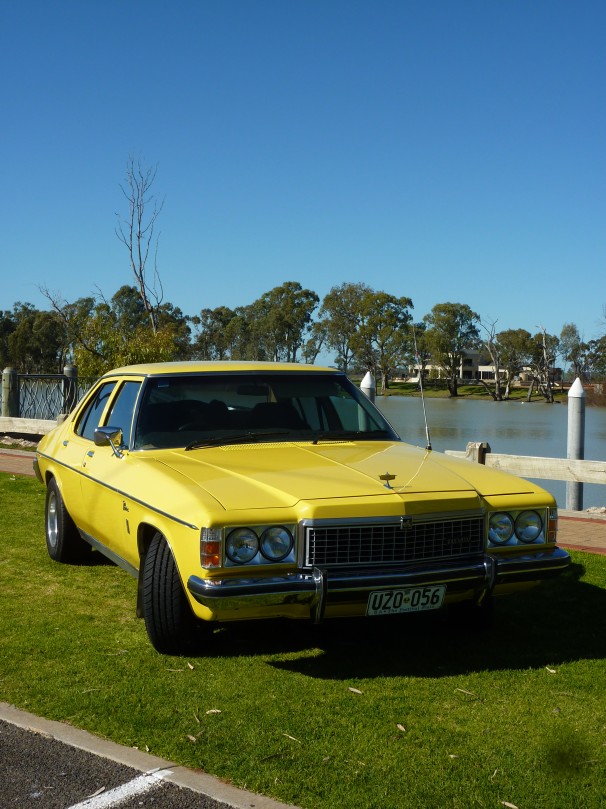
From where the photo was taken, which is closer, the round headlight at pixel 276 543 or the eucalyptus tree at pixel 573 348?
the round headlight at pixel 276 543

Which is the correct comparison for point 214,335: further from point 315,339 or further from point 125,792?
point 125,792

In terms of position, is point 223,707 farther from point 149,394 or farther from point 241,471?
point 149,394

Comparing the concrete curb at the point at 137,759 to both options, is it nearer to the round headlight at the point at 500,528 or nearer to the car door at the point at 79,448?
the round headlight at the point at 500,528

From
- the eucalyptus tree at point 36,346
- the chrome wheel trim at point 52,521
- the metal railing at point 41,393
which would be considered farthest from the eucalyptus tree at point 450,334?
the chrome wheel trim at point 52,521

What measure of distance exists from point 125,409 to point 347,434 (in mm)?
1568

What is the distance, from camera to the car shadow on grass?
5148mm

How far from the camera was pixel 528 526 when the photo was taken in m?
5.32

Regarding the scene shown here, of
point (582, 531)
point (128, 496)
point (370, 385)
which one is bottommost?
point (582, 531)

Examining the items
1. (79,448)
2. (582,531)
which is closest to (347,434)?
(79,448)

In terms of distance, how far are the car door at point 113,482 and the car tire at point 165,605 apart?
47 centimetres

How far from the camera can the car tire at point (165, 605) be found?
5.06 meters

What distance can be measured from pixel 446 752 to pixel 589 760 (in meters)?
0.58

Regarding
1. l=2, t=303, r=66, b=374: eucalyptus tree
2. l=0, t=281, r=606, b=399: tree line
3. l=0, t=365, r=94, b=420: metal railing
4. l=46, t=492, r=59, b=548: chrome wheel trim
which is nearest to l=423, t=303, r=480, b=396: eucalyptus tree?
l=0, t=281, r=606, b=399: tree line

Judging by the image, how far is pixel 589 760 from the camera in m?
3.89
